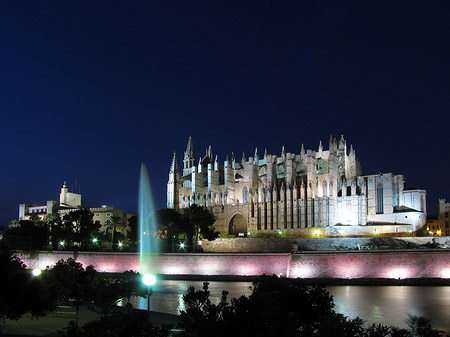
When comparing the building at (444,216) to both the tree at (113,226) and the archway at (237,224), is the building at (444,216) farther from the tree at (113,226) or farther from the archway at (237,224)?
the tree at (113,226)

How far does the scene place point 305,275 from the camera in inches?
1494

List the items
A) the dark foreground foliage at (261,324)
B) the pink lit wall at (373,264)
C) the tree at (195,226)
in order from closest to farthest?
the dark foreground foliage at (261,324)
the pink lit wall at (373,264)
the tree at (195,226)

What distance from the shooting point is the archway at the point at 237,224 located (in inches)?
2458

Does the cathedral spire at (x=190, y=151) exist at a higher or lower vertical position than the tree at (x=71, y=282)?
higher

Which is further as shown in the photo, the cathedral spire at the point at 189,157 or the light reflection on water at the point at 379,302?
the cathedral spire at the point at 189,157

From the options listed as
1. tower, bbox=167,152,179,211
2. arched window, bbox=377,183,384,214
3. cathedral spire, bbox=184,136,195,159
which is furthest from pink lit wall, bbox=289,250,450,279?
cathedral spire, bbox=184,136,195,159

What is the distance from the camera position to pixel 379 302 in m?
25.6

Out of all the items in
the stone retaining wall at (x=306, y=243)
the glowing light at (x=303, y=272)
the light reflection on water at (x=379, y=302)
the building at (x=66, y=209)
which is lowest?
the light reflection on water at (x=379, y=302)

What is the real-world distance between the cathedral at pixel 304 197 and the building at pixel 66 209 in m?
13.7

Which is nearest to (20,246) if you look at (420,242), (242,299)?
(420,242)

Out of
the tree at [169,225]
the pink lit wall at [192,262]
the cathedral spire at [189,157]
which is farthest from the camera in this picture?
the cathedral spire at [189,157]

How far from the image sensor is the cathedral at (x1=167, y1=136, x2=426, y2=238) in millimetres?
51031

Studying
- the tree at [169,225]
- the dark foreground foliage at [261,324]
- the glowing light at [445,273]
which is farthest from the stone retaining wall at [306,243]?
the dark foreground foliage at [261,324]

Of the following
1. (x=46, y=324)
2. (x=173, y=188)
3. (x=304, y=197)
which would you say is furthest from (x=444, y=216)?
(x=46, y=324)
